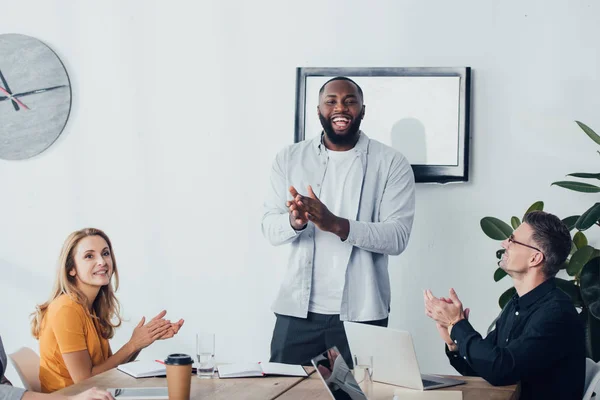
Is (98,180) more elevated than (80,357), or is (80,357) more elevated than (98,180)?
(98,180)

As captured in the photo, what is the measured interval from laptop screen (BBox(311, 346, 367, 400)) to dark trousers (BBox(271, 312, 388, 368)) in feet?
3.28

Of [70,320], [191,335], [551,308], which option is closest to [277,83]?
[191,335]

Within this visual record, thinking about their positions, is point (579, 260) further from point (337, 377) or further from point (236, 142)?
point (236, 142)

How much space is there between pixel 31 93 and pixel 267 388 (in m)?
2.48

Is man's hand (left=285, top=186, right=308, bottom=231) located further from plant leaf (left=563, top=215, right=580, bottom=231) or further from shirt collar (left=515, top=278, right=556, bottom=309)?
plant leaf (left=563, top=215, right=580, bottom=231)

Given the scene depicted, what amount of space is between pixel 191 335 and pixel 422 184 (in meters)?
1.41

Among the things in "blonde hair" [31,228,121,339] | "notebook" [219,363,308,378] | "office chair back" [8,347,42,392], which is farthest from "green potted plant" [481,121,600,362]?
"office chair back" [8,347,42,392]

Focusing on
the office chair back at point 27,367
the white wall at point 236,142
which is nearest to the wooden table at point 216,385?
the office chair back at point 27,367

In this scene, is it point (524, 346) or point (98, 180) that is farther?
point (98, 180)

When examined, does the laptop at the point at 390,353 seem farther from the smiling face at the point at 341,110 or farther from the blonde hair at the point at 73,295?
the smiling face at the point at 341,110

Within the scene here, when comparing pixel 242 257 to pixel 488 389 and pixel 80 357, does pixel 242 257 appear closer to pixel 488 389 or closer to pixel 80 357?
pixel 80 357

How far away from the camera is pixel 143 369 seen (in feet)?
7.60

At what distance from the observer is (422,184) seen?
11.9 feet

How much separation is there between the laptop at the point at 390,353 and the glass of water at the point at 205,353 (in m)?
0.40
